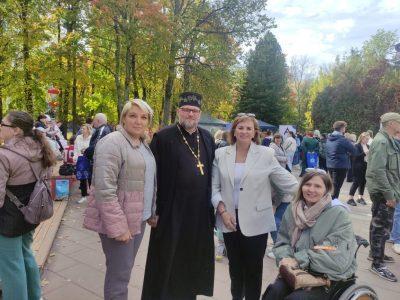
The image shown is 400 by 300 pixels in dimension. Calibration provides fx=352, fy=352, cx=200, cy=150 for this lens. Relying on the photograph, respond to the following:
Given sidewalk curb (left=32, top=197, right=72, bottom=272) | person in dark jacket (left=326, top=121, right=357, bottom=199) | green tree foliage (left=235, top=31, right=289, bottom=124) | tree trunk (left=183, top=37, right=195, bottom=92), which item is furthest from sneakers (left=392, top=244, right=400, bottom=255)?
green tree foliage (left=235, top=31, right=289, bottom=124)

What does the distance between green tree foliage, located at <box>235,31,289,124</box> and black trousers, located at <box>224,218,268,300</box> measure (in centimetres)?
3308

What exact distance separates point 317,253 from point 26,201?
7.24ft

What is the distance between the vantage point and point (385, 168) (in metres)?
4.11

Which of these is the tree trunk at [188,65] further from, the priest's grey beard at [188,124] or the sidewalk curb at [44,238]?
the priest's grey beard at [188,124]

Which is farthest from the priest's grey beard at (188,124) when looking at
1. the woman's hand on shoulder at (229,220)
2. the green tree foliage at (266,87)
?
the green tree foliage at (266,87)

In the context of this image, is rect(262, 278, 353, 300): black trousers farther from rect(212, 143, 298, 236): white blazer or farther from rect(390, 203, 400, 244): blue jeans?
rect(390, 203, 400, 244): blue jeans

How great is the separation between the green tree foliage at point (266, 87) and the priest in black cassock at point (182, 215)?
33.0 meters

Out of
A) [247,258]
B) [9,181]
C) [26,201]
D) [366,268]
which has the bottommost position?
[366,268]

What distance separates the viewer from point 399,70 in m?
26.9

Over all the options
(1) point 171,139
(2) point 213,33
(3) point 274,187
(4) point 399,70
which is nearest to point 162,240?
(1) point 171,139

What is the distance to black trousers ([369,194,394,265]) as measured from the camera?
4.27 metres

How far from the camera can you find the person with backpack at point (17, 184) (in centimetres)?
254

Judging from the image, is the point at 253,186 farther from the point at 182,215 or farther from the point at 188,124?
the point at 188,124

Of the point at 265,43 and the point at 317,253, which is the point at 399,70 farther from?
the point at 317,253
